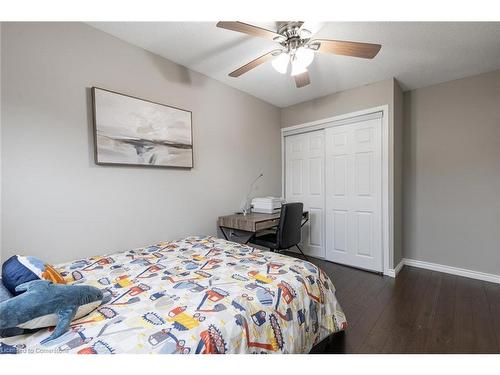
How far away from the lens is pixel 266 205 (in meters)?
2.95

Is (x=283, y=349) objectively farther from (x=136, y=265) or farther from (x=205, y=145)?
(x=205, y=145)

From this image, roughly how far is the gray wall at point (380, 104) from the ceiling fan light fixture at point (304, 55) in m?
1.54

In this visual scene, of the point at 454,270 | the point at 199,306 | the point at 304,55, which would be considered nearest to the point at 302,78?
the point at 304,55

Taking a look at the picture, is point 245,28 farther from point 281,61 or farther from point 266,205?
point 266,205

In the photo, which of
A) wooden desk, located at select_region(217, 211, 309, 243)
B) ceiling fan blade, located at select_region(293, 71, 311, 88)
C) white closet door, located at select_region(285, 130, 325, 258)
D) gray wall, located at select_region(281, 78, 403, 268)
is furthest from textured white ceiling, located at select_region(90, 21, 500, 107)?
wooden desk, located at select_region(217, 211, 309, 243)

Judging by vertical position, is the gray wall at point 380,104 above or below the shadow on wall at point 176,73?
below

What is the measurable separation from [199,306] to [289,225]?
1686 millimetres

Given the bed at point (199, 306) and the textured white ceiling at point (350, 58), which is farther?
the textured white ceiling at point (350, 58)

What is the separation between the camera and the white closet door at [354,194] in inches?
109

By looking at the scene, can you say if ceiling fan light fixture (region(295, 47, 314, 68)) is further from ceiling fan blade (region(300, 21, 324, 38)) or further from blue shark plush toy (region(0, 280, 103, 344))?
blue shark plush toy (region(0, 280, 103, 344))

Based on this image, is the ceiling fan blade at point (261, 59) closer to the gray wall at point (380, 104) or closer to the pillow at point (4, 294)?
the gray wall at point (380, 104)

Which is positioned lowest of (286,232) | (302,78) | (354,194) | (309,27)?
(286,232)

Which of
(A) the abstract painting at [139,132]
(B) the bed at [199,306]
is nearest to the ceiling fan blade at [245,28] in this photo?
(A) the abstract painting at [139,132]

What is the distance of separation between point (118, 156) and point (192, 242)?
3.24 ft
